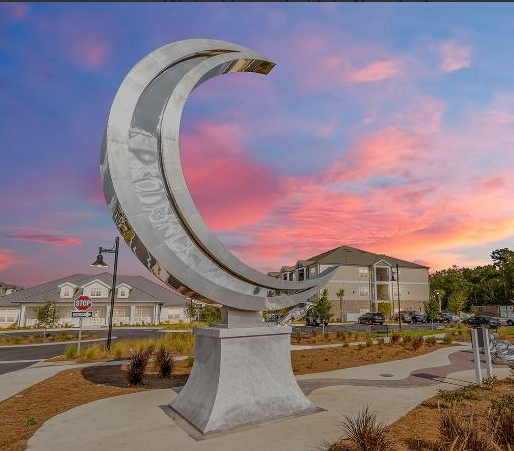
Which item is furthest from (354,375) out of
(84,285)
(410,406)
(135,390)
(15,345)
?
(84,285)

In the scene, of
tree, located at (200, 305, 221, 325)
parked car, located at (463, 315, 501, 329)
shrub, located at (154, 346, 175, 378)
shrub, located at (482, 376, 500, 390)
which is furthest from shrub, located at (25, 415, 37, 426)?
parked car, located at (463, 315, 501, 329)

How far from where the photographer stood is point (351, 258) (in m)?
62.8

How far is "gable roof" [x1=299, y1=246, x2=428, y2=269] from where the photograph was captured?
60969 mm

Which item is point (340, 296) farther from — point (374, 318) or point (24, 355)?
point (24, 355)

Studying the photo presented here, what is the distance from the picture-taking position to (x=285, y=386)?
8086 mm

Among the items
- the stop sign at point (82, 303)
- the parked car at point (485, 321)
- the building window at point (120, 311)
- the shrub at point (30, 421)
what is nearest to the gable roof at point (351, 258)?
the parked car at point (485, 321)

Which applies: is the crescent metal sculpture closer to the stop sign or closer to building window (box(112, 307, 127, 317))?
the stop sign

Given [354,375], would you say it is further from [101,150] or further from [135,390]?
[101,150]

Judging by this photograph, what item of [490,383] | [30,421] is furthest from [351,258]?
[30,421]

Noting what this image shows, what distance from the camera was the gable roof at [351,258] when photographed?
60969mm

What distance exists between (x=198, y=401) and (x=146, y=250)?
3.29 m

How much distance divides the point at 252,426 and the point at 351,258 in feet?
190

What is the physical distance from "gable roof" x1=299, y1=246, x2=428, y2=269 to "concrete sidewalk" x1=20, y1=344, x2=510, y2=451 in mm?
48704

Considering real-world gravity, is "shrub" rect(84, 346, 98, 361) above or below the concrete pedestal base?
below
